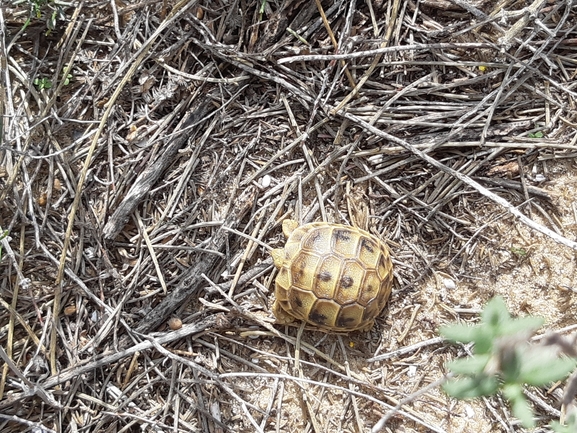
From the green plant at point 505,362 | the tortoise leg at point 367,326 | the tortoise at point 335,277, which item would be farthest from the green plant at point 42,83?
the green plant at point 505,362

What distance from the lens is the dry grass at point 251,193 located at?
2.60 m

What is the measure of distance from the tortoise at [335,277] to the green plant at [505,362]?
1.33 m

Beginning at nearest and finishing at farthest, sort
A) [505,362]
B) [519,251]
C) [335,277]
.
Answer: [505,362]
[335,277]
[519,251]

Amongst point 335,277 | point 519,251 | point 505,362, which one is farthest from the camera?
point 519,251

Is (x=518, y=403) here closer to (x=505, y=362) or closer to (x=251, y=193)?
(x=505, y=362)

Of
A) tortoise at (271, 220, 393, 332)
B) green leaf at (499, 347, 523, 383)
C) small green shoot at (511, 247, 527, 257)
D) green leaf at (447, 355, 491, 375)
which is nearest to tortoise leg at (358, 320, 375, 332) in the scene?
tortoise at (271, 220, 393, 332)

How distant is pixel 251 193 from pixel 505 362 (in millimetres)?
1911

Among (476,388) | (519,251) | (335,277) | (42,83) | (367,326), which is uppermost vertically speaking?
(476,388)

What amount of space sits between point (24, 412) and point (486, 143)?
275 cm

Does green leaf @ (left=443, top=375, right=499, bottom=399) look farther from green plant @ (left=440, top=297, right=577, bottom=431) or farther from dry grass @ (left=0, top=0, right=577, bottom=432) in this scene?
dry grass @ (left=0, top=0, right=577, bottom=432)

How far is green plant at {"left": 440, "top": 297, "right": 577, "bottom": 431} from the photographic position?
3.25 ft

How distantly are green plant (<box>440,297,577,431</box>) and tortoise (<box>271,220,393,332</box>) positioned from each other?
4.37 ft

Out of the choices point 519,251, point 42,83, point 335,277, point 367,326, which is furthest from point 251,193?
point 519,251

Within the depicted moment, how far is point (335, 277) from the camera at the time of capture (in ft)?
8.08
